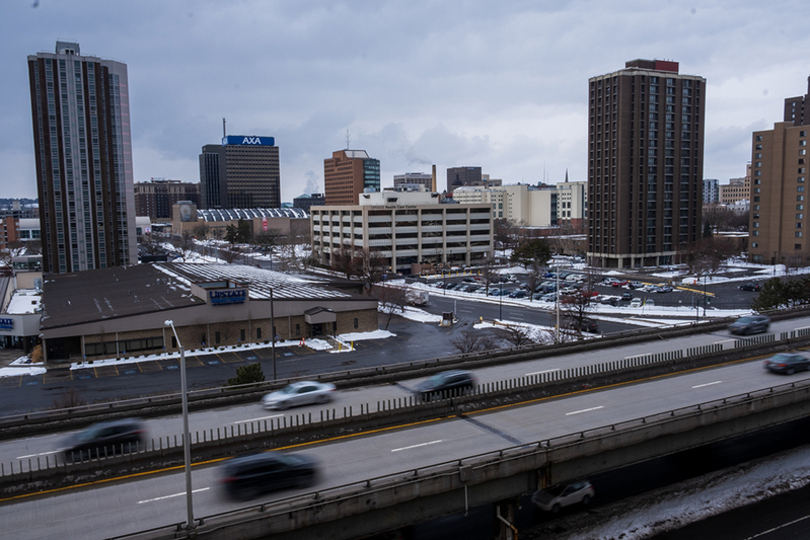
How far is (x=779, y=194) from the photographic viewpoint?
97500 millimetres

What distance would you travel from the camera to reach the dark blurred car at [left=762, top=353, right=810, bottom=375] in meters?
27.3

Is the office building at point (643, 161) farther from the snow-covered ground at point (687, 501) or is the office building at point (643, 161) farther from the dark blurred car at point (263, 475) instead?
the dark blurred car at point (263, 475)

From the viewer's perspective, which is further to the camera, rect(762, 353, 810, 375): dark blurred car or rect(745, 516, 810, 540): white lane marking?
rect(762, 353, 810, 375): dark blurred car

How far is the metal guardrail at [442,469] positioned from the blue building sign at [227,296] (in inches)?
1380

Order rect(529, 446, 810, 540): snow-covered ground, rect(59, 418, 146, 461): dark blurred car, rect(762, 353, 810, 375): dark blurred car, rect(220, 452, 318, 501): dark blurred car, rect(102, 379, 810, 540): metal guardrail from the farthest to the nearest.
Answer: rect(762, 353, 810, 375): dark blurred car, rect(529, 446, 810, 540): snow-covered ground, rect(59, 418, 146, 461): dark blurred car, rect(220, 452, 318, 501): dark blurred car, rect(102, 379, 810, 540): metal guardrail

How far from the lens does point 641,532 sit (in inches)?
782

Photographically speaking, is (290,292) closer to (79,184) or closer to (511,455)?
(511,455)

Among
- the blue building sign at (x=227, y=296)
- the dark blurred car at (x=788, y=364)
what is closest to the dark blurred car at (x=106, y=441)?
the dark blurred car at (x=788, y=364)

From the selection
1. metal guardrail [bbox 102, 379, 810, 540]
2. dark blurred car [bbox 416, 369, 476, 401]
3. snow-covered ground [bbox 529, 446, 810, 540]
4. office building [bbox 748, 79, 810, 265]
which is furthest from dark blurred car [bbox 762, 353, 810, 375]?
office building [bbox 748, 79, 810, 265]

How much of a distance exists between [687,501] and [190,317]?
38307 mm

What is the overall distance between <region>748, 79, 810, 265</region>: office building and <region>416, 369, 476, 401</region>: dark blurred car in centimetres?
8759

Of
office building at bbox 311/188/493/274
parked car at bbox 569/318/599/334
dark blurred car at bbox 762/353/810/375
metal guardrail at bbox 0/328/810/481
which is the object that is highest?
office building at bbox 311/188/493/274

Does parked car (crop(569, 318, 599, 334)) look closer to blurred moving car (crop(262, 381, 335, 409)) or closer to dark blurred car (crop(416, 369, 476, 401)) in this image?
dark blurred car (crop(416, 369, 476, 401))

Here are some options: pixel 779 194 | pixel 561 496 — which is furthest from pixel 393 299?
pixel 779 194
